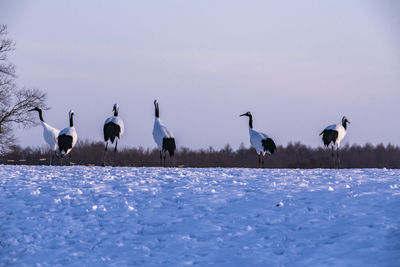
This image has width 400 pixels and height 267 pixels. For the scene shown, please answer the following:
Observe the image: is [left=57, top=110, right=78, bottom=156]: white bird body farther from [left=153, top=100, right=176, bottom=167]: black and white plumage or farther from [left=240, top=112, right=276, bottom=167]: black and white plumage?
[left=240, top=112, right=276, bottom=167]: black and white plumage

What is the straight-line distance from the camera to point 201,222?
15008 millimetres

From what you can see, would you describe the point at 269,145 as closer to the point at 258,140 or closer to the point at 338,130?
the point at 258,140

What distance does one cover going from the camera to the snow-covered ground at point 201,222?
13102 millimetres

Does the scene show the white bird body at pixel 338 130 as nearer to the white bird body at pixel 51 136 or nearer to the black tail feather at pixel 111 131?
the black tail feather at pixel 111 131

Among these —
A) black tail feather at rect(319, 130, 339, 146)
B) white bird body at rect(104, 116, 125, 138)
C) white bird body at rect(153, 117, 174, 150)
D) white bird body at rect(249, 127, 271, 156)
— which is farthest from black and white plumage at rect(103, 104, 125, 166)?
black tail feather at rect(319, 130, 339, 146)

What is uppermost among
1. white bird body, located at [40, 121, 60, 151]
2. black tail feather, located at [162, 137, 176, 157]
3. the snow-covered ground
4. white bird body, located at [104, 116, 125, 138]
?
white bird body, located at [104, 116, 125, 138]

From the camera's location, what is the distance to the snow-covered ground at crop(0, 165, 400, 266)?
1310 centimetres

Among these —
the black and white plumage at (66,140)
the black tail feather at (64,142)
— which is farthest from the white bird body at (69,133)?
the black tail feather at (64,142)

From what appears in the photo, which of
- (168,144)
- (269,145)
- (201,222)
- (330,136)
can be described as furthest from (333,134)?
(201,222)

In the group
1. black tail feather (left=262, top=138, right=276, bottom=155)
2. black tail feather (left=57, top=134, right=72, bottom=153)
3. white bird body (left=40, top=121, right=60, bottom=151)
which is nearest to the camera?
black tail feather (left=57, top=134, right=72, bottom=153)

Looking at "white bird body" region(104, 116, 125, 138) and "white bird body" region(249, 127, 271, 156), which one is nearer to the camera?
"white bird body" region(104, 116, 125, 138)

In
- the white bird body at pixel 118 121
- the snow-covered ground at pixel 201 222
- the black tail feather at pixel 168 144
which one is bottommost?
the snow-covered ground at pixel 201 222

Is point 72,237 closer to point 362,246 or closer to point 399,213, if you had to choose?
point 362,246

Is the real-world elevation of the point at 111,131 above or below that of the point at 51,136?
above
